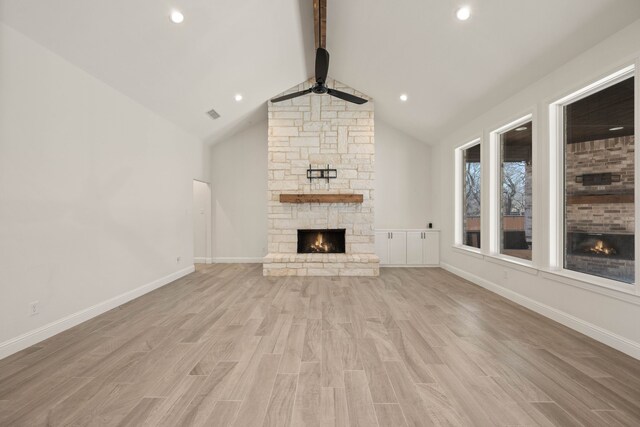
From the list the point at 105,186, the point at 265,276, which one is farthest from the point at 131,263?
the point at 265,276

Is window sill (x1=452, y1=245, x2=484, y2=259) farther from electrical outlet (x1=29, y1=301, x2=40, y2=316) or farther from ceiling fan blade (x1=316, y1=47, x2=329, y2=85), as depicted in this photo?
electrical outlet (x1=29, y1=301, x2=40, y2=316)

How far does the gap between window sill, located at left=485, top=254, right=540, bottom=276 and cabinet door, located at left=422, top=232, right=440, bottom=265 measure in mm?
1896

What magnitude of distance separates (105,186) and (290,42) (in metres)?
3.19

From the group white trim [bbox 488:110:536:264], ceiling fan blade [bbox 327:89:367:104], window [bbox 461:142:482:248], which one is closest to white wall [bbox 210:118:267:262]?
ceiling fan blade [bbox 327:89:367:104]

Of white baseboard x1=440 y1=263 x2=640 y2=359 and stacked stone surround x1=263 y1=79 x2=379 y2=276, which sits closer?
white baseboard x1=440 y1=263 x2=640 y2=359

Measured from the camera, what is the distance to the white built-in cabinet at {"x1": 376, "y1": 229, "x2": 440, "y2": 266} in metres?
6.55

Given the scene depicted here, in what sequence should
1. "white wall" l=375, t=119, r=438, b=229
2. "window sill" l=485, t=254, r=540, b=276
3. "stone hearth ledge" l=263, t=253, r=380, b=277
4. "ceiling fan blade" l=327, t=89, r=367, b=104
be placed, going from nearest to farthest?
"window sill" l=485, t=254, r=540, b=276 → "ceiling fan blade" l=327, t=89, r=367, b=104 → "stone hearth ledge" l=263, t=253, r=380, b=277 → "white wall" l=375, t=119, r=438, b=229

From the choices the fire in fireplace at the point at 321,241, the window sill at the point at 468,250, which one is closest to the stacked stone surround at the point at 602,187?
the window sill at the point at 468,250

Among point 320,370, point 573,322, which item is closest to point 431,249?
point 573,322

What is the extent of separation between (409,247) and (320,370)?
4741mm

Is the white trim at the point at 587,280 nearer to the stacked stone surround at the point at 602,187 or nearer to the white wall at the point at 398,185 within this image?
the stacked stone surround at the point at 602,187

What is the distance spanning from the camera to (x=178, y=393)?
1.95 m

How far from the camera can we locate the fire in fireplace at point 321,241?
20.6 feet

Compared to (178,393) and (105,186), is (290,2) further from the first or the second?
(178,393)
